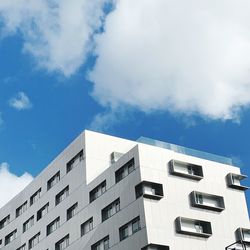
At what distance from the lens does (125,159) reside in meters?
58.7

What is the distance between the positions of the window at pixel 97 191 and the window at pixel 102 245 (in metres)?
5.33

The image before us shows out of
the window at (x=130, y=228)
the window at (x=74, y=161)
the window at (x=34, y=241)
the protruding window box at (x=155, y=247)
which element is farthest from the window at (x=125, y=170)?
the window at (x=34, y=241)

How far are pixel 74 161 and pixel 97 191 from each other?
751 cm

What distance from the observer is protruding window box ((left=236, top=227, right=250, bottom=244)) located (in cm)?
5775

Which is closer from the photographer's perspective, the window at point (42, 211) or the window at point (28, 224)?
the window at point (42, 211)

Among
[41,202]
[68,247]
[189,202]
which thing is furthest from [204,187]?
[41,202]

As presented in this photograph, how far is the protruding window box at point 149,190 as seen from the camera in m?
54.3

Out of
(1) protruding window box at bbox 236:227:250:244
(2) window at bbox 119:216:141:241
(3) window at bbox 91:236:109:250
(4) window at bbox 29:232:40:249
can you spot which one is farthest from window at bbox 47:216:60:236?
(1) protruding window box at bbox 236:227:250:244

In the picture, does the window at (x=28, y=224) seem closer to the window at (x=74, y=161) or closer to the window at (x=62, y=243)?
the window at (x=62, y=243)

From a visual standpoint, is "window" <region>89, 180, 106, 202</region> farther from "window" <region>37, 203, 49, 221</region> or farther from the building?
"window" <region>37, 203, 49, 221</region>

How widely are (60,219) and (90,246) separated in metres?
9.24

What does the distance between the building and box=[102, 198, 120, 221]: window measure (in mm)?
10

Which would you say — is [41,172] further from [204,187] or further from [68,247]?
[204,187]

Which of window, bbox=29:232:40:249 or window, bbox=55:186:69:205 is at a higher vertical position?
window, bbox=55:186:69:205
